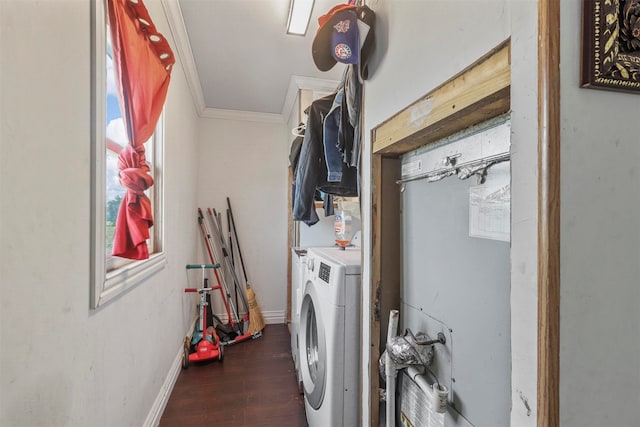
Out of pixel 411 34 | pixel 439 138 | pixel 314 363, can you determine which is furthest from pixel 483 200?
pixel 314 363

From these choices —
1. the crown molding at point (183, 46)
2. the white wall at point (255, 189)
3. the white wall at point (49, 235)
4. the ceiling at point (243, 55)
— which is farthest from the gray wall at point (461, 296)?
the white wall at point (255, 189)

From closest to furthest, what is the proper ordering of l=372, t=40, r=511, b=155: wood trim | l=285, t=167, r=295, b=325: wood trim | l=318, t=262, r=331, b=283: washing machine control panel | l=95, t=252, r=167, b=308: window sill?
l=372, t=40, r=511, b=155: wood trim, l=95, t=252, r=167, b=308: window sill, l=318, t=262, r=331, b=283: washing machine control panel, l=285, t=167, r=295, b=325: wood trim

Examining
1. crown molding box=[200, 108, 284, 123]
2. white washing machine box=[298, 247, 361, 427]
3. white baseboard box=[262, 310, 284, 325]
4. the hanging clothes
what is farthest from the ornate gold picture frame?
white baseboard box=[262, 310, 284, 325]

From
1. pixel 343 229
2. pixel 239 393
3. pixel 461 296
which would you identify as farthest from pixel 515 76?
pixel 239 393

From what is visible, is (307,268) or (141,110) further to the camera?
(307,268)

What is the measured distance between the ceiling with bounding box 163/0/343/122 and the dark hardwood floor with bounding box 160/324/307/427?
2369 millimetres

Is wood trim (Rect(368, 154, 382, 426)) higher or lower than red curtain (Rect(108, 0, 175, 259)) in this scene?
lower

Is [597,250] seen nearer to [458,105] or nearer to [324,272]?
[458,105]

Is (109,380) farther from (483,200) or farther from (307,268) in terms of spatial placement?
(483,200)

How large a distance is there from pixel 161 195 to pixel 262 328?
186 cm

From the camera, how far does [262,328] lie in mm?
3045

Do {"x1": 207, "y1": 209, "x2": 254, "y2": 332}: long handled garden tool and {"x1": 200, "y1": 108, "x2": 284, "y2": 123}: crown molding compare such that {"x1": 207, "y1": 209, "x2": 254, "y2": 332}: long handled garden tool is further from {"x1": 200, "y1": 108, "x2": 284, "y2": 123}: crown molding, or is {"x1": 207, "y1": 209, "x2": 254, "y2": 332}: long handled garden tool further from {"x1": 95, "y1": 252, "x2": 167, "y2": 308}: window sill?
{"x1": 95, "y1": 252, "x2": 167, "y2": 308}: window sill

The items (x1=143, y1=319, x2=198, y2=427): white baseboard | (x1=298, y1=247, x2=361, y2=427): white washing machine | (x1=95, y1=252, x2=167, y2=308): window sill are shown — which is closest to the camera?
(x1=95, y1=252, x2=167, y2=308): window sill

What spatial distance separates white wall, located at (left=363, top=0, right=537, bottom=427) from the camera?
0.41 metres
